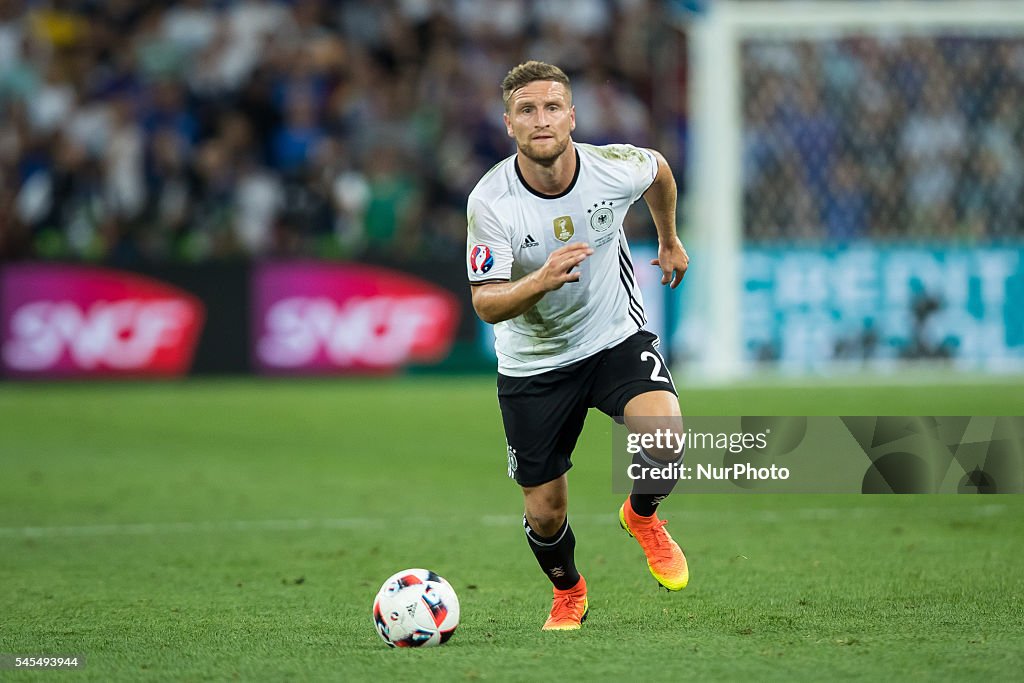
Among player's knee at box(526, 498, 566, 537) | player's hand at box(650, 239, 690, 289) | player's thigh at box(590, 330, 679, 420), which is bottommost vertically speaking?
player's knee at box(526, 498, 566, 537)

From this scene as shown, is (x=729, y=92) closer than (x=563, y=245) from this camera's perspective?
No

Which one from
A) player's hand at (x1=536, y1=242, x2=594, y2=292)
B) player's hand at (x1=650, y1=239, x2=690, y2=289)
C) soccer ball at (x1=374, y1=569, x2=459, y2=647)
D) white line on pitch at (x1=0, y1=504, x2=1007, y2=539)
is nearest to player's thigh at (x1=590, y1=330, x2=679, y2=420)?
player's hand at (x1=650, y1=239, x2=690, y2=289)

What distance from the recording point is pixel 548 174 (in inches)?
225

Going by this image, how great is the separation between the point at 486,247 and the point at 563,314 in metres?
0.56

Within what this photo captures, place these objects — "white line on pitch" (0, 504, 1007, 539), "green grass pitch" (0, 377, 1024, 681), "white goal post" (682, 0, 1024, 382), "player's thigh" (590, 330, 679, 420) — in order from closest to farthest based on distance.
→ "green grass pitch" (0, 377, 1024, 681), "player's thigh" (590, 330, 679, 420), "white line on pitch" (0, 504, 1007, 539), "white goal post" (682, 0, 1024, 382)

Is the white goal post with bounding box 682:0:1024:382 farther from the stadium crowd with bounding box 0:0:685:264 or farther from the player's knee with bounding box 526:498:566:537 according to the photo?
the player's knee with bounding box 526:498:566:537

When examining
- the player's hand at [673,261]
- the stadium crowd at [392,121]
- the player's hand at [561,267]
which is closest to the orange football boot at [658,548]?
the player's hand at [673,261]

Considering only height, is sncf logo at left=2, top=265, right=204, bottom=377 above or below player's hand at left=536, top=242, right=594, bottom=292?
below

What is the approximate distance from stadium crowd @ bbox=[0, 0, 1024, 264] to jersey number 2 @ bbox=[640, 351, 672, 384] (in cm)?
1016

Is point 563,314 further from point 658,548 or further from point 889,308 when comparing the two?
point 889,308

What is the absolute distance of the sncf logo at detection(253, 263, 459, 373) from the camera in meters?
16.6

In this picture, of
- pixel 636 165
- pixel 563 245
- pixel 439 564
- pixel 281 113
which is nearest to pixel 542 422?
pixel 563 245

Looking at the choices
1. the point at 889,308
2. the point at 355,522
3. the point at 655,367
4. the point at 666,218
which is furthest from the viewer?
the point at 889,308
